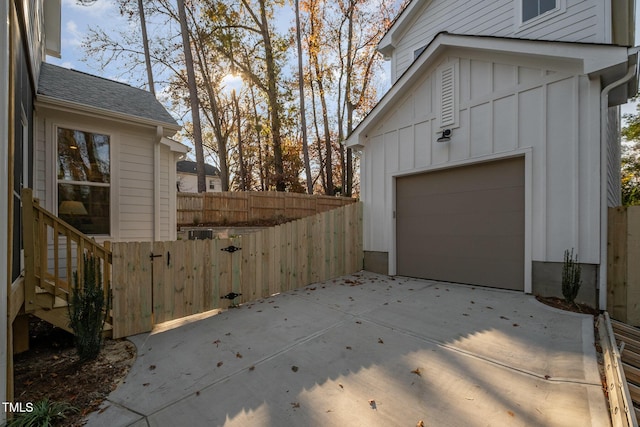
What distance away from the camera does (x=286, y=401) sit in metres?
2.45

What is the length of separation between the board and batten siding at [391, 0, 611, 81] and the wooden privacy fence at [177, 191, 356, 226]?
777cm

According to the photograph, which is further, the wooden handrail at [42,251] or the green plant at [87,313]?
the wooden handrail at [42,251]

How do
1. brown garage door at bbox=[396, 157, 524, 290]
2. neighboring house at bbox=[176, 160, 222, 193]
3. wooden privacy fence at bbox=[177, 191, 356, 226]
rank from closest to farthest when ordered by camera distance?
1. brown garage door at bbox=[396, 157, 524, 290]
2. wooden privacy fence at bbox=[177, 191, 356, 226]
3. neighboring house at bbox=[176, 160, 222, 193]

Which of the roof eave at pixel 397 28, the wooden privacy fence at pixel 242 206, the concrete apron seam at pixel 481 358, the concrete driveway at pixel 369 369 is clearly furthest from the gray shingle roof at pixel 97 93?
the roof eave at pixel 397 28

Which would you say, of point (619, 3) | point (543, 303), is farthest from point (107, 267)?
point (619, 3)

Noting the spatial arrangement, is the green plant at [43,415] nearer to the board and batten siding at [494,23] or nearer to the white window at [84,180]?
the white window at [84,180]

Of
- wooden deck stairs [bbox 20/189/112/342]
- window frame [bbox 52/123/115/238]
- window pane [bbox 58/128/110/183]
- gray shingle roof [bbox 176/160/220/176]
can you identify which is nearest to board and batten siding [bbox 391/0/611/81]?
window frame [bbox 52/123/115/238]

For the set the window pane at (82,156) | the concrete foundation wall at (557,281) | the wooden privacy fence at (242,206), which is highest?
the window pane at (82,156)

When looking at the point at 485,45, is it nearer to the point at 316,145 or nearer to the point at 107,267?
the point at 107,267

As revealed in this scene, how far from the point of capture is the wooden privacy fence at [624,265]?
4234mm

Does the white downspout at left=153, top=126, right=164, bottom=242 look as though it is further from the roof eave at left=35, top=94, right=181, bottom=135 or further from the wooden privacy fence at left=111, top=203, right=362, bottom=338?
the wooden privacy fence at left=111, top=203, right=362, bottom=338

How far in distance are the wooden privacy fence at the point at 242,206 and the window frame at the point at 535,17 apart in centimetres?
1078

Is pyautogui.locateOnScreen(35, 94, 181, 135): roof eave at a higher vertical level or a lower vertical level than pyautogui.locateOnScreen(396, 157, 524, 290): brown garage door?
higher

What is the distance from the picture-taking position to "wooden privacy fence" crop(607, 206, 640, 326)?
4.23m
